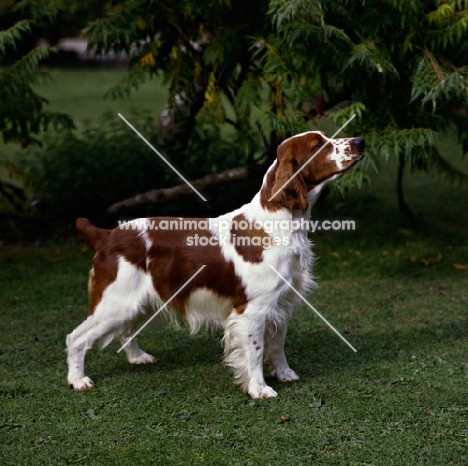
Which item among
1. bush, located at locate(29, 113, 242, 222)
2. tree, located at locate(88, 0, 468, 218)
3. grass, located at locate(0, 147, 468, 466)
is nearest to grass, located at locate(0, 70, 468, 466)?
grass, located at locate(0, 147, 468, 466)

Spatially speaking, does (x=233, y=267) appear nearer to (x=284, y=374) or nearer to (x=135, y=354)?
(x=284, y=374)

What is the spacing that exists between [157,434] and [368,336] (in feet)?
7.63

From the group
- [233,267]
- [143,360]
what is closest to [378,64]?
[233,267]

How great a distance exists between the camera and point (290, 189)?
5289mm

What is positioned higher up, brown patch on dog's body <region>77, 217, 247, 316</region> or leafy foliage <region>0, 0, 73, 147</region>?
leafy foliage <region>0, 0, 73, 147</region>

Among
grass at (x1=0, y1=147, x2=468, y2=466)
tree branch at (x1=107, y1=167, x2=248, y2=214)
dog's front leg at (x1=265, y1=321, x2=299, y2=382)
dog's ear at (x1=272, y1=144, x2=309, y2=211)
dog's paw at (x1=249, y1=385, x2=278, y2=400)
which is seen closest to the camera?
grass at (x1=0, y1=147, x2=468, y2=466)

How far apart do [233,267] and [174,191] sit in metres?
3.63

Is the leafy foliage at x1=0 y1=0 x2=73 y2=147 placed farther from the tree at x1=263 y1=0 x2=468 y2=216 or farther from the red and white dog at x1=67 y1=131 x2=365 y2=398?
the red and white dog at x1=67 y1=131 x2=365 y2=398

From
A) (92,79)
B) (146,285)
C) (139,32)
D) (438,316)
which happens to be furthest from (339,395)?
(92,79)

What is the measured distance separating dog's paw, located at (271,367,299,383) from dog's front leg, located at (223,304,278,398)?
0.76 feet

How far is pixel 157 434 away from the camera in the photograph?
193 inches

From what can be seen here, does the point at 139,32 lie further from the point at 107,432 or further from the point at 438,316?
the point at 107,432

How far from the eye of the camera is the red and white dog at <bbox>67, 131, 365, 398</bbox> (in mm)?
5387

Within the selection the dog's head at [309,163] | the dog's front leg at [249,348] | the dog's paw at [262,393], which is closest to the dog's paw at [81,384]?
the dog's front leg at [249,348]
